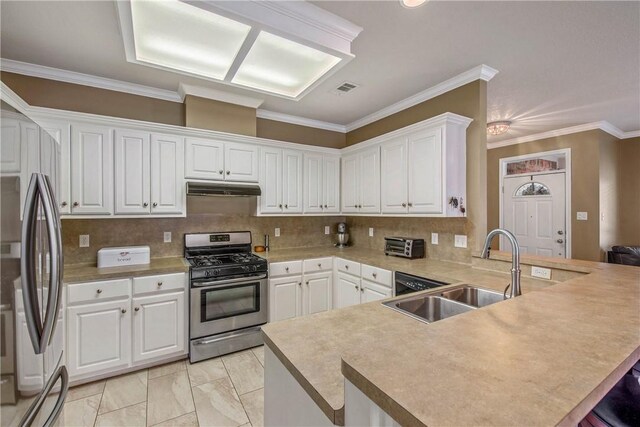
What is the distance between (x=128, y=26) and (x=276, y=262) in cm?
229

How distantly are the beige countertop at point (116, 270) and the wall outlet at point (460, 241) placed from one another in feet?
8.59

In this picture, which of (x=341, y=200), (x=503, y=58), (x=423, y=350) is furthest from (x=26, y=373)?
(x=503, y=58)

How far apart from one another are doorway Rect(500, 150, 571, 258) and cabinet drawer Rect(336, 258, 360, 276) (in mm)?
3298

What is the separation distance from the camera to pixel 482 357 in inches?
27.7

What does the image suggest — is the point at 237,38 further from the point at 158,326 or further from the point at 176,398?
the point at 176,398

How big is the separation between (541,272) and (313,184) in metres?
2.51

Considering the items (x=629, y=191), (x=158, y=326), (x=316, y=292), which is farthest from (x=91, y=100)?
(x=629, y=191)

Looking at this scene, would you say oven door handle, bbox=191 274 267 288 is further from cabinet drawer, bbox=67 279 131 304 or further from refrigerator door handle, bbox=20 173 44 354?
refrigerator door handle, bbox=20 173 44 354

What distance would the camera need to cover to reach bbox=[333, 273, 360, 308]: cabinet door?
3143 mm

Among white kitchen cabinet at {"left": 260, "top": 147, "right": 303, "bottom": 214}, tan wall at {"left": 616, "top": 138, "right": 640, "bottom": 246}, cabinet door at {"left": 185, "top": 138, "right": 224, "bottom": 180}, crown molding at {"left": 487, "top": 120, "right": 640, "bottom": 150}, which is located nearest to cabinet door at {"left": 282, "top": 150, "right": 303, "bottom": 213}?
white kitchen cabinet at {"left": 260, "top": 147, "right": 303, "bottom": 214}

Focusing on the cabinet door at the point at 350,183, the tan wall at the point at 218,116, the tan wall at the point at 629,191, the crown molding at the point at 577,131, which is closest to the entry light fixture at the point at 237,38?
the tan wall at the point at 218,116

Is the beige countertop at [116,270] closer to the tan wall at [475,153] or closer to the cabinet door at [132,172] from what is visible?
the cabinet door at [132,172]

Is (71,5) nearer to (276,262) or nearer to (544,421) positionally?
(276,262)

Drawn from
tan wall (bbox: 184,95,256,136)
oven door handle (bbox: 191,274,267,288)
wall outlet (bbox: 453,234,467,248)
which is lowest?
oven door handle (bbox: 191,274,267,288)
